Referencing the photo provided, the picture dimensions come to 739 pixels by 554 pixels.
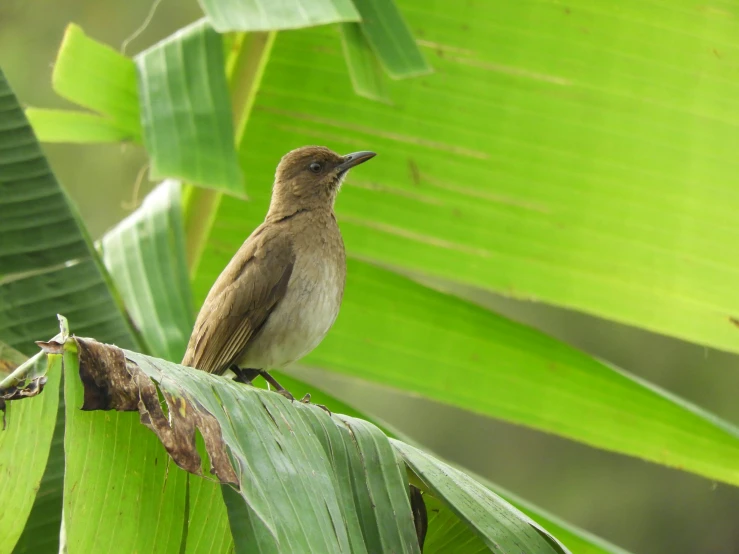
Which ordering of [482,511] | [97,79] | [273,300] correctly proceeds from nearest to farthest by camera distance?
[482,511] < [97,79] < [273,300]

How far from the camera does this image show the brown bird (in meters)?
3.49

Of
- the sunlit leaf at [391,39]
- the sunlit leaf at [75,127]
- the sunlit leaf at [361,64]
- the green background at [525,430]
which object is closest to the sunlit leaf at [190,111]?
the sunlit leaf at [75,127]

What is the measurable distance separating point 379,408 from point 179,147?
7.34m

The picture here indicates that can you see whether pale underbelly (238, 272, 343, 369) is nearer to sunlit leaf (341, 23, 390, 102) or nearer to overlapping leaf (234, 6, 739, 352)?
overlapping leaf (234, 6, 739, 352)

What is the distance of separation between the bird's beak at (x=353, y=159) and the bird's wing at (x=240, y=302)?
40 cm

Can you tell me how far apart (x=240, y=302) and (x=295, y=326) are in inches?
8.1

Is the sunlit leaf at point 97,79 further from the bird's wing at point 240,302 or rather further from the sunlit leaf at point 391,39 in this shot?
the sunlit leaf at point 391,39

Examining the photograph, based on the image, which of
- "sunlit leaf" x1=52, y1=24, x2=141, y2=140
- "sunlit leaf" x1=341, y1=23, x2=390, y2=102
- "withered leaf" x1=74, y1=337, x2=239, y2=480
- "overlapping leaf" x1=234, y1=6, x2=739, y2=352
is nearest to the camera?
"withered leaf" x1=74, y1=337, x2=239, y2=480

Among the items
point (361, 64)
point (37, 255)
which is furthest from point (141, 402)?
point (361, 64)

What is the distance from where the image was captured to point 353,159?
3.84 meters

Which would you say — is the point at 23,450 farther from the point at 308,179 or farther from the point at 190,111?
the point at 308,179

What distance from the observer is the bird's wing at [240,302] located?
136 inches

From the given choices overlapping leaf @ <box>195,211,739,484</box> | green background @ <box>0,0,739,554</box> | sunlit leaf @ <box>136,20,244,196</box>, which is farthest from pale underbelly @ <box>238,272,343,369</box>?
green background @ <box>0,0,739,554</box>

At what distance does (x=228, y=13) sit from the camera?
8.97ft
